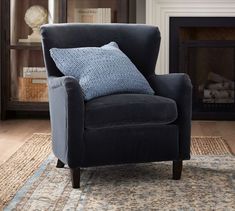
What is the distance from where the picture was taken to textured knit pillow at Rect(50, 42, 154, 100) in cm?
280

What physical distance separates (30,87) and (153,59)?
1.91 metres

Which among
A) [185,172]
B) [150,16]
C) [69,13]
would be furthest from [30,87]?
[185,172]

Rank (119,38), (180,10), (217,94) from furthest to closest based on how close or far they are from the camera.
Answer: (217,94), (180,10), (119,38)

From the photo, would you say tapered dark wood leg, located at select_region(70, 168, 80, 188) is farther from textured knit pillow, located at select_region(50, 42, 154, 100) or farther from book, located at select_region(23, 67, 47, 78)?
book, located at select_region(23, 67, 47, 78)

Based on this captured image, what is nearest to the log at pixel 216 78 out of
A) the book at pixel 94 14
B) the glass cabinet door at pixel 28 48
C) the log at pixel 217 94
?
the log at pixel 217 94

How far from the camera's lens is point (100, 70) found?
2844mm

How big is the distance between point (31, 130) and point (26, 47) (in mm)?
912

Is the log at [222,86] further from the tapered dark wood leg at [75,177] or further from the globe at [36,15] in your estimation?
the tapered dark wood leg at [75,177]

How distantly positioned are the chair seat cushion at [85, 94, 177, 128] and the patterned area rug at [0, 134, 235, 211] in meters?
0.30

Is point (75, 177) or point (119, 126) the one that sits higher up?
point (119, 126)

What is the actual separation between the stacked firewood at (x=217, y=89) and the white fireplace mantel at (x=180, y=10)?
0.53m

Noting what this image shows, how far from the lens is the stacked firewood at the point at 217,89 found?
4.98m

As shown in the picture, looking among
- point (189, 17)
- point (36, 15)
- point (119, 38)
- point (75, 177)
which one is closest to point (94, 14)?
point (36, 15)

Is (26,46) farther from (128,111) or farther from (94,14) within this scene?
(128,111)
